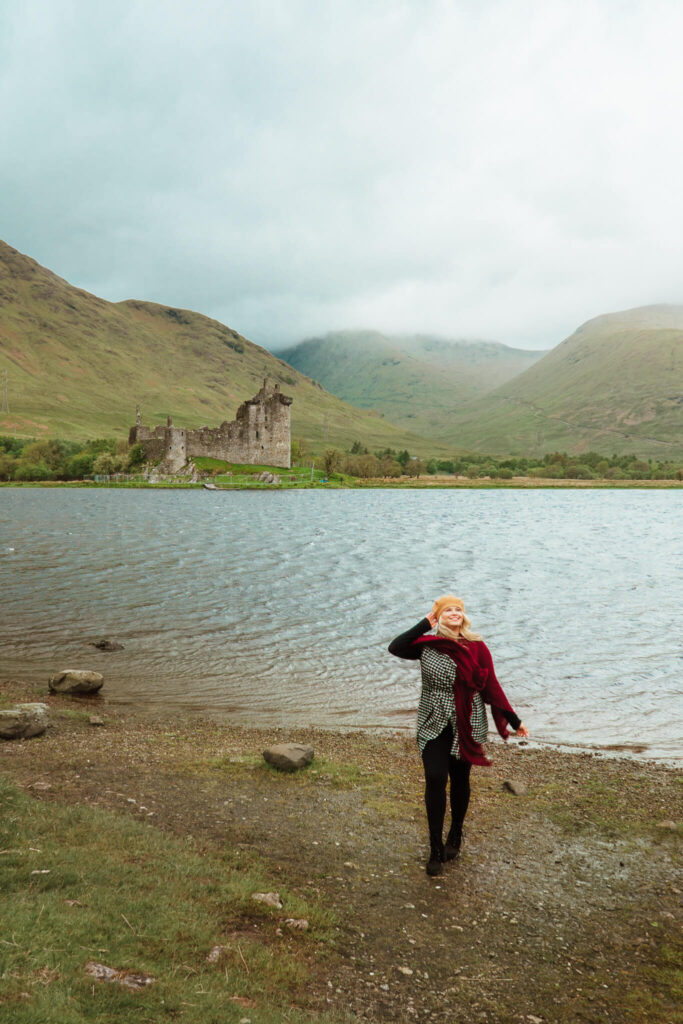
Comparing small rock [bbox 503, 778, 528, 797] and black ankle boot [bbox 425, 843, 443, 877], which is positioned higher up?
black ankle boot [bbox 425, 843, 443, 877]

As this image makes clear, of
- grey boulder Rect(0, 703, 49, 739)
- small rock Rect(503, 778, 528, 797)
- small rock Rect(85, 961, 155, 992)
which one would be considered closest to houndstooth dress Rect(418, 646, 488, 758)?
small rock Rect(503, 778, 528, 797)

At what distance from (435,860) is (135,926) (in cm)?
320

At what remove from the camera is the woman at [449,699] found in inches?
265

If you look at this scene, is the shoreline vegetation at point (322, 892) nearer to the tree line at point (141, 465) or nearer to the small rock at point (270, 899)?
the small rock at point (270, 899)

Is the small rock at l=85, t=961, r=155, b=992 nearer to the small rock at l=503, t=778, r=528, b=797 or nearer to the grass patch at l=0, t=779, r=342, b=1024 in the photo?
the grass patch at l=0, t=779, r=342, b=1024

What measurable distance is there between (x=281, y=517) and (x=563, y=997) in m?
63.5

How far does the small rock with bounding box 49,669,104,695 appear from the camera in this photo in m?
13.6

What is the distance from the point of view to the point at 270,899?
6070 mm

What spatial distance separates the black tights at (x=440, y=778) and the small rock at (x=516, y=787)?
2.44m

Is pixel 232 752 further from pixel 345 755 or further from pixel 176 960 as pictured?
pixel 176 960

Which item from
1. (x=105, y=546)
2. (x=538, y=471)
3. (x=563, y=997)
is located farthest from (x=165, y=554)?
(x=538, y=471)

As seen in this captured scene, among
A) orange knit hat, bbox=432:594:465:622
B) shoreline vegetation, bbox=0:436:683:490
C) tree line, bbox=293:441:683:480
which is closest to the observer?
orange knit hat, bbox=432:594:465:622

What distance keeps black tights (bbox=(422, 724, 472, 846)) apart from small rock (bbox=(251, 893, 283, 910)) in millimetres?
1800

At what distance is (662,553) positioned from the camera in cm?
4431
